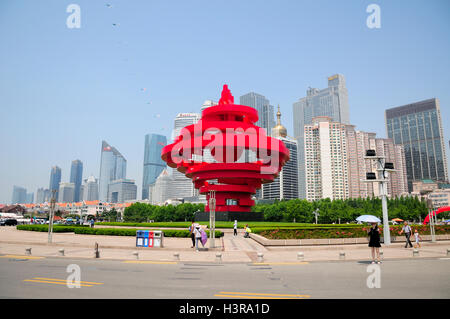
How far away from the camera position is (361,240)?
74.2 ft

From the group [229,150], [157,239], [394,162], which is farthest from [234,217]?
[394,162]

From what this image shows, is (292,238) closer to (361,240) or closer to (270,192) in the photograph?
(361,240)

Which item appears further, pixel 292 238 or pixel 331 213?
pixel 331 213

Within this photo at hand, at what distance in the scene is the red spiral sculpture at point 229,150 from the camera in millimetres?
→ 41750

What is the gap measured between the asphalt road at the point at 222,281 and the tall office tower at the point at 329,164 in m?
146

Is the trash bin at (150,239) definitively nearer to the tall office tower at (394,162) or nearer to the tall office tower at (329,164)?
the tall office tower at (329,164)

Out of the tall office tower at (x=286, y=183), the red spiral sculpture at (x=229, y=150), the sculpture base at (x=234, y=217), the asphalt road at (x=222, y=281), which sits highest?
the tall office tower at (x=286, y=183)

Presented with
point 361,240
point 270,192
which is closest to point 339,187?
point 270,192

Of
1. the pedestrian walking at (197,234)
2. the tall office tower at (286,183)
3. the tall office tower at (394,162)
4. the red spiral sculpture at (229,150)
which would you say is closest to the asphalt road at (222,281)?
the pedestrian walking at (197,234)

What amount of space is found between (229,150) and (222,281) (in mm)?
33433

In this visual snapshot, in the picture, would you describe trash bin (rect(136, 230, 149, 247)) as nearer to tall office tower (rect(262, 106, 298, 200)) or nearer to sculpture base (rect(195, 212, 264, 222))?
sculpture base (rect(195, 212, 264, 222))

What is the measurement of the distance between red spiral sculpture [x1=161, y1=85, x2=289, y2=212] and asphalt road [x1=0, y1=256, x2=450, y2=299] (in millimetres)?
29103

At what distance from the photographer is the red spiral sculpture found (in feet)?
137
